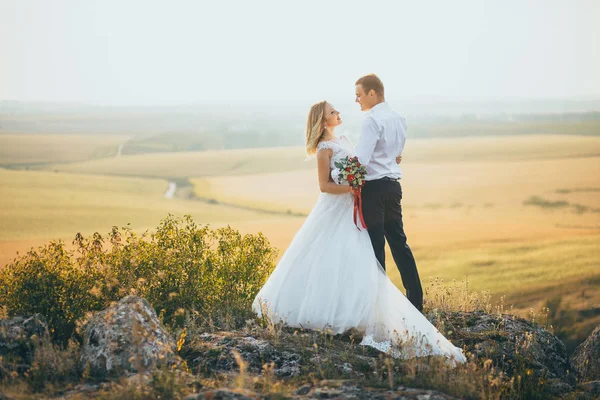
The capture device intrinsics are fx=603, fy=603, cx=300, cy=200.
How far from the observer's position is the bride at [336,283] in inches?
228

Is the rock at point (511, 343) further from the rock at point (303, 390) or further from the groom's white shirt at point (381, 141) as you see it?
the rock at point (303, 390)

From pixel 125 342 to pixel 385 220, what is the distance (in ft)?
9.45

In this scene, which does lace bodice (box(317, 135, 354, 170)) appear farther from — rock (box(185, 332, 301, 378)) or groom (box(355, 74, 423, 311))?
rock (box(185, 332, 301, 378))

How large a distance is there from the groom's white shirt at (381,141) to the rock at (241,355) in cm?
196

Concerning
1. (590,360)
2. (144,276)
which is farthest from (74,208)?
(590,360)

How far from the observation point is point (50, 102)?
190ft

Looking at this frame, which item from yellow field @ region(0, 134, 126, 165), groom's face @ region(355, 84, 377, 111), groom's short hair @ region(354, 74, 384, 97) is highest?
yellow field @ region(0, 134, 126, 165)

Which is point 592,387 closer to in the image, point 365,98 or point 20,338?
point 365,98

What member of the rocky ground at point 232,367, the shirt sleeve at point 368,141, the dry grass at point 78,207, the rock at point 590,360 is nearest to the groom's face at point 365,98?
the shirt sleeve at point 368,141

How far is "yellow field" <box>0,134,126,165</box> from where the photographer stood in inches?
1564

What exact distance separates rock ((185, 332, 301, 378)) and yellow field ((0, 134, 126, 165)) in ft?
116

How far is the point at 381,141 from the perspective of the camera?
19.9 feet

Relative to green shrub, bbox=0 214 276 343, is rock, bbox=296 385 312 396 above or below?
below

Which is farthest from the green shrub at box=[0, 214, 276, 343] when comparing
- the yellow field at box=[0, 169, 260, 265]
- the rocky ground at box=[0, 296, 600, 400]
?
the yellow field at box=[0, 169, 260, 265]
